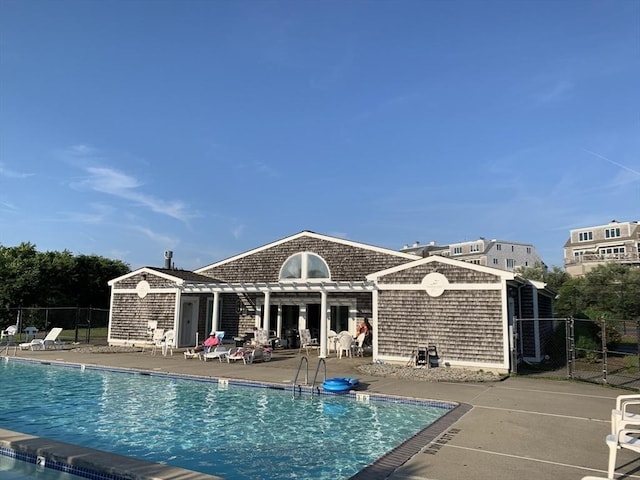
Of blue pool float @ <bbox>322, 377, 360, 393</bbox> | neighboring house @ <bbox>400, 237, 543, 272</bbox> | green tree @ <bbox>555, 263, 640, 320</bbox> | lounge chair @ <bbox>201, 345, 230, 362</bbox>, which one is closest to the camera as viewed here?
blue pool float @ <bbox>322, 377, 360, 393</bbox>

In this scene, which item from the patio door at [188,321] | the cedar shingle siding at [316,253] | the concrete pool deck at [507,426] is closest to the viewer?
the concrete pool deck at [507,426]

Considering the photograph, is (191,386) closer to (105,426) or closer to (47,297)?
(105,426)

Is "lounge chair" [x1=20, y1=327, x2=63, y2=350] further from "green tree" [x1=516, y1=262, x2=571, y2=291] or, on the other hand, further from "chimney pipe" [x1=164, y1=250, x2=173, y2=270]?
"green tree" [x1=516, y1=262, x2=571, y2=291]

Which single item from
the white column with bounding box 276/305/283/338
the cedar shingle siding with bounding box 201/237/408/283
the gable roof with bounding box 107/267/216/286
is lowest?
the white column with bounding box 276/305/283/338

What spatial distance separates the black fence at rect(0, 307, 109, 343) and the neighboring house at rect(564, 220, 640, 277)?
49.6 metres

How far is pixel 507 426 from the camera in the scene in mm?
7102

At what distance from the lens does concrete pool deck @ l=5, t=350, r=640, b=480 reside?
16.8ft

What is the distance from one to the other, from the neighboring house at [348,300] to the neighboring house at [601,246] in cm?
4058

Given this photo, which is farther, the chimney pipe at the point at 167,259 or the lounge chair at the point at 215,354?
the chimney pipe at the point at 167,259

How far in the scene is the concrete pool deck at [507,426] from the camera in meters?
5.12

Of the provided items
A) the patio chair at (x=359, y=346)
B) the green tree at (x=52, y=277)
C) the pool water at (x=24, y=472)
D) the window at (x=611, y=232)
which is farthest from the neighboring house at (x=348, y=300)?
the window at (x=611, y=232)

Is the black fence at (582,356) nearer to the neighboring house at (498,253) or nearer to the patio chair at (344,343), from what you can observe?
the patio chair at (344,343)

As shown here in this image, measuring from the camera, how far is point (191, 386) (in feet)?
38.3

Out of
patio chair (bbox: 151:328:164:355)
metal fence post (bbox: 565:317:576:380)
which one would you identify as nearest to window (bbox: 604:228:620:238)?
metal fence post (bbox: 565:317:576:380)
